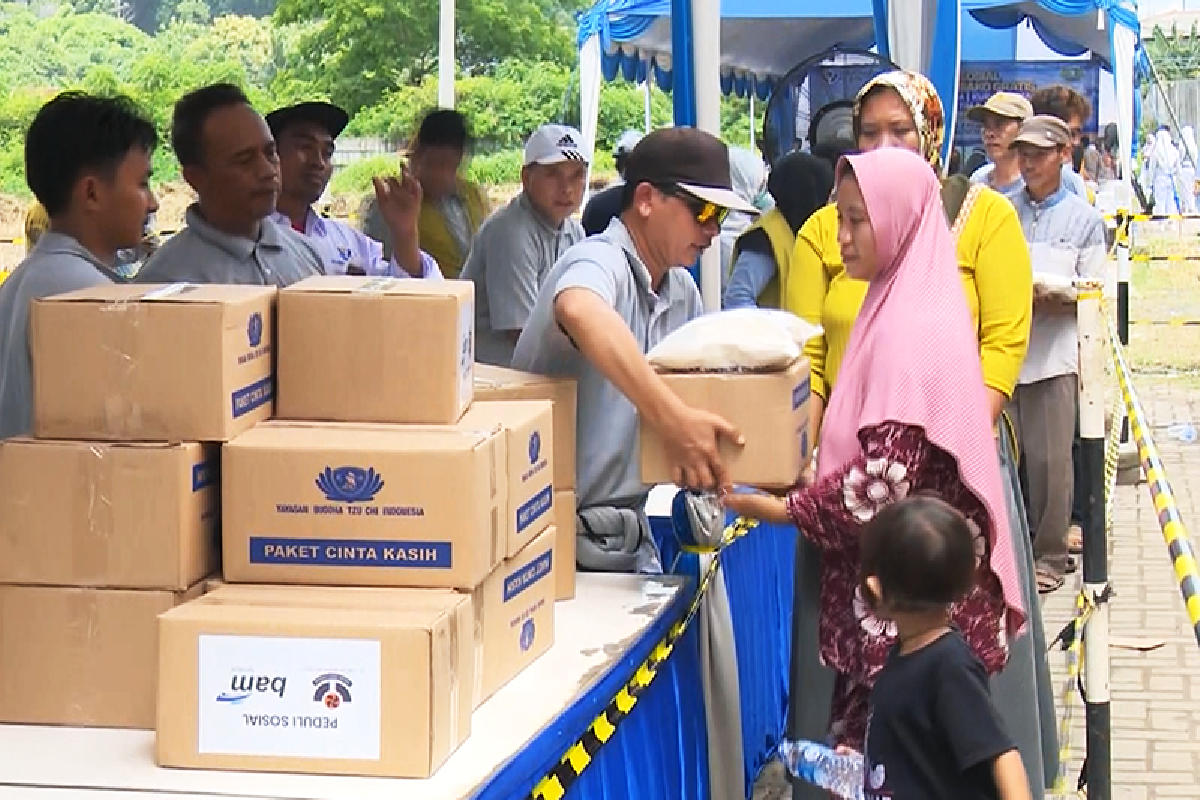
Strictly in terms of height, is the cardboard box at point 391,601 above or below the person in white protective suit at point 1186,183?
below

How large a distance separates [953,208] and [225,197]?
5.42ft

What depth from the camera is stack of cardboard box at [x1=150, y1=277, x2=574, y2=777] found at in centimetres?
226

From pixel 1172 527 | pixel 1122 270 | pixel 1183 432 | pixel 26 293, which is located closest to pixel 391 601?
pixel 26 293

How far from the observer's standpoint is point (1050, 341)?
7102 mm

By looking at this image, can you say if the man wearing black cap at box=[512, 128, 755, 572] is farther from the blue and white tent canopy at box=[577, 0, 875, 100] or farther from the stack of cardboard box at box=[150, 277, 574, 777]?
the blue and white tent canopy at box=[577, 0, 875, 100]

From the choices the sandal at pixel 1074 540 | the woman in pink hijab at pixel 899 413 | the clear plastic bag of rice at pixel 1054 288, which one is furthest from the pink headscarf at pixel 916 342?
the sandal at pixel 1074 540

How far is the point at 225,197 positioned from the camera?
4.01m

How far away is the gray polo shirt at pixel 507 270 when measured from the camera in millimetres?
5777

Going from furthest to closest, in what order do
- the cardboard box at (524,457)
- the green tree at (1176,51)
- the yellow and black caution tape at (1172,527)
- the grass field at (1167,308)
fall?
the green tree at (1176,51), the grass field at (1167,308), the yellow and black caution tape at (1172,527), the cardboard box at (524,457)

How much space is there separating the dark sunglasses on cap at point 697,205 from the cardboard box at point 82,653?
1.32 meters

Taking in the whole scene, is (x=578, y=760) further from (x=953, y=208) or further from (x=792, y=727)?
(x=953, y=208)

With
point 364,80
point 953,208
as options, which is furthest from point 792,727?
point 364,80

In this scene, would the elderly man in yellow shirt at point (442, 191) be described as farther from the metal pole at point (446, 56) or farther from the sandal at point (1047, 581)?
the metal pole at point (446, 56)

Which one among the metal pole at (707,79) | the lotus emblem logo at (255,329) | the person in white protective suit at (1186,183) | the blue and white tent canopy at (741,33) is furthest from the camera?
the person in white protective suit at (1186,183)
